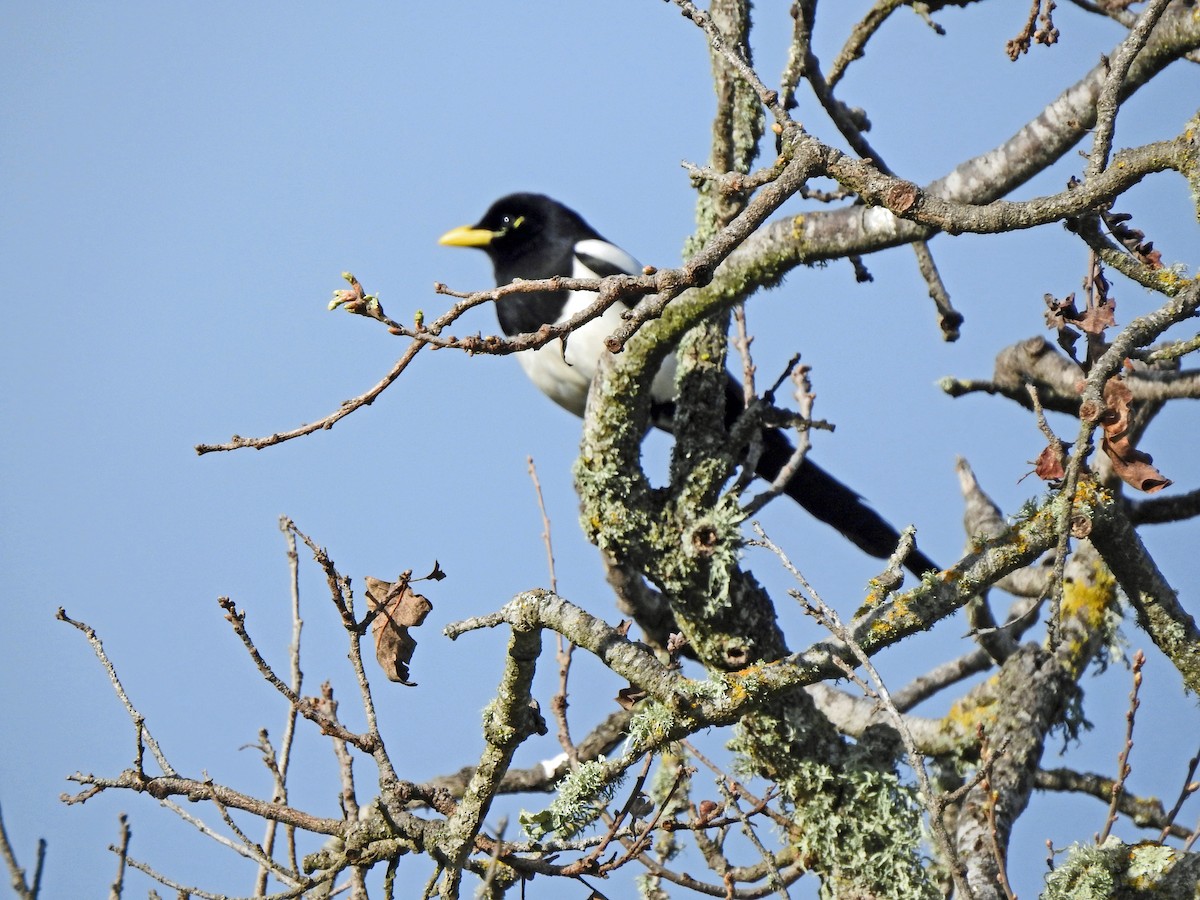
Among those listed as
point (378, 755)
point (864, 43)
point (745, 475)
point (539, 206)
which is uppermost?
point (539, 206)

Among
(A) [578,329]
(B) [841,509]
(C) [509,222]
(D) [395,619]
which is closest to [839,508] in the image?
(B) [841,509]

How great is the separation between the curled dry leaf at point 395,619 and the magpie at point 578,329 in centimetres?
195

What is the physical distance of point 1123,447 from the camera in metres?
2.03

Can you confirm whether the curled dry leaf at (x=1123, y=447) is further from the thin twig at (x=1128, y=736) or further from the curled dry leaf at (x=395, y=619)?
the curled dry leaf at (x=395, y=619)

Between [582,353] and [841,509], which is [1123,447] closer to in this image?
[841,509]

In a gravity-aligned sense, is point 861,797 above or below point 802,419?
below

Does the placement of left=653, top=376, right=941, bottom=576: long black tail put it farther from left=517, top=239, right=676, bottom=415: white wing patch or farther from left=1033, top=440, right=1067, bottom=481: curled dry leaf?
left=1033, top=440, right=1067, bottom=481: curled dry leaf

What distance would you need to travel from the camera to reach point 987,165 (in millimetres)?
2686

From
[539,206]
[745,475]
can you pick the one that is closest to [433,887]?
[745,475]

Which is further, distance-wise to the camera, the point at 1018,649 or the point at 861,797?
the point at 1018,649

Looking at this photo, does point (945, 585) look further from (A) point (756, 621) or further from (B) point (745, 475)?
(B) point (745, 475)

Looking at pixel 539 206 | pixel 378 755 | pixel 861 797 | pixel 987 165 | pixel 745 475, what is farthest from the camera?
pixel 539 206

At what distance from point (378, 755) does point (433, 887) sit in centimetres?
24

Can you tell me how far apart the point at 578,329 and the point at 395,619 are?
1.93m
